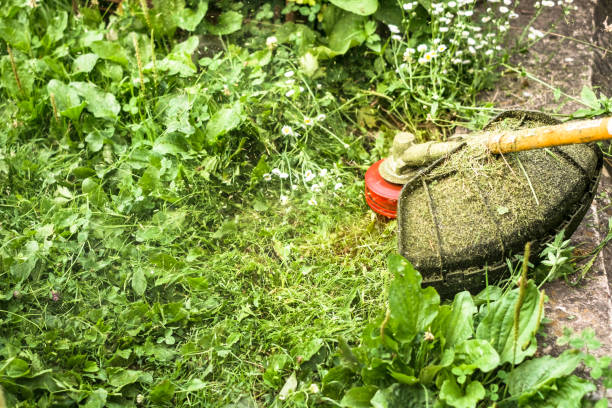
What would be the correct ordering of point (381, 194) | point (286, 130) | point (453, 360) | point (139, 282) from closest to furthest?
1. point (453, 360)
2. point (139, 282)
3. point (381, 194)
4. point (286, 130)

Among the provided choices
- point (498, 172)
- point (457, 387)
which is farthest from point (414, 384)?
point (498, 172)

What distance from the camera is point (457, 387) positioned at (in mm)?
1822

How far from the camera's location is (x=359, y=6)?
3018mm

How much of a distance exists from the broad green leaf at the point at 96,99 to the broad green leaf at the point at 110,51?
0.70ft

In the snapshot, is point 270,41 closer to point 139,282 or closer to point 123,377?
point 139,282

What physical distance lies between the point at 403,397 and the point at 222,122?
1525mm

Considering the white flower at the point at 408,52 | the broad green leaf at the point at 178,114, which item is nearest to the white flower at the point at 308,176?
the broad green leaf at the point at 178,114

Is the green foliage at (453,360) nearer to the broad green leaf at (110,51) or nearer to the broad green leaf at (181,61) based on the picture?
the broad green leaf at (181,61)

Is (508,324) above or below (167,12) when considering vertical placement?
below

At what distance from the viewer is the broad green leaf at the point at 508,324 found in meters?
1.90

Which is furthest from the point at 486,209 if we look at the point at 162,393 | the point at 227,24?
the point at 227,24

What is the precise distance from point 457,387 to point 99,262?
151cm

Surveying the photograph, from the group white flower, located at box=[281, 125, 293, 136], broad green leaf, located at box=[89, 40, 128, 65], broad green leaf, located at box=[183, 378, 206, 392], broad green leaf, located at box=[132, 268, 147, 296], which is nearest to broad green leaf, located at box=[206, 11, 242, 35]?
broad green leaf, located at box=[89, 40, 128, 65]

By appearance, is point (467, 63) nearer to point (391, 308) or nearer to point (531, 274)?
point (531, 274)
